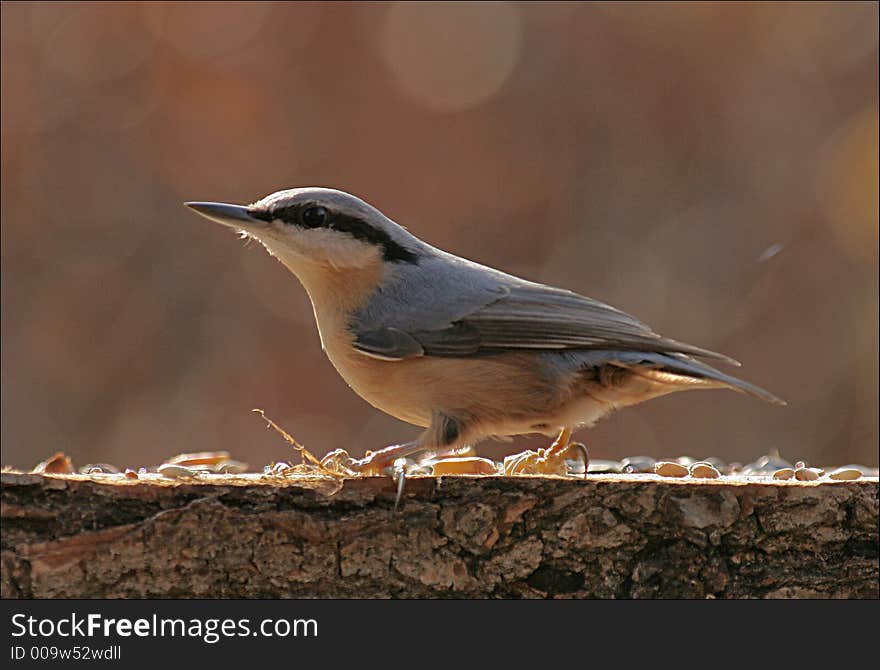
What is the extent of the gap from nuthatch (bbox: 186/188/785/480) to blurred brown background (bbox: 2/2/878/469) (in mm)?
3948

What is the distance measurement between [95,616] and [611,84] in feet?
21.7

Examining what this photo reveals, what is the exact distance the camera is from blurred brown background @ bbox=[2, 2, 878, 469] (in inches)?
298

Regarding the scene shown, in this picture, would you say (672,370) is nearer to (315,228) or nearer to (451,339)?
(451,339)

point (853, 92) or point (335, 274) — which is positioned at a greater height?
point (853, 92)

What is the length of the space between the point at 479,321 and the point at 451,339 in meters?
→ 0.11

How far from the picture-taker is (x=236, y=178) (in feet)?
26.3

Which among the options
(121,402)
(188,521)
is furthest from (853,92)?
(188,521)

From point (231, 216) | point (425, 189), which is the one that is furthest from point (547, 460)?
point (425, 189)

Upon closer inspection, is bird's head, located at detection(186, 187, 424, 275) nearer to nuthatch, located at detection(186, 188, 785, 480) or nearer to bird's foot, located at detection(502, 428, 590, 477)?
nuthatch, located at detection(186, 188, 785, 480)

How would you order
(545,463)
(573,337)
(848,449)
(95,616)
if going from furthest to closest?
1. (848,449)
2. (545,463)
3. (573,337)
4. (95,616)

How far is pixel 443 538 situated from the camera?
2.61 m

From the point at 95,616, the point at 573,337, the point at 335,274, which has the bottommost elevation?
the point at 95,616

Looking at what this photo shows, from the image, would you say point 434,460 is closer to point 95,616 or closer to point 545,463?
point 545,463

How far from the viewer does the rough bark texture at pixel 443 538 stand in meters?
2.48
